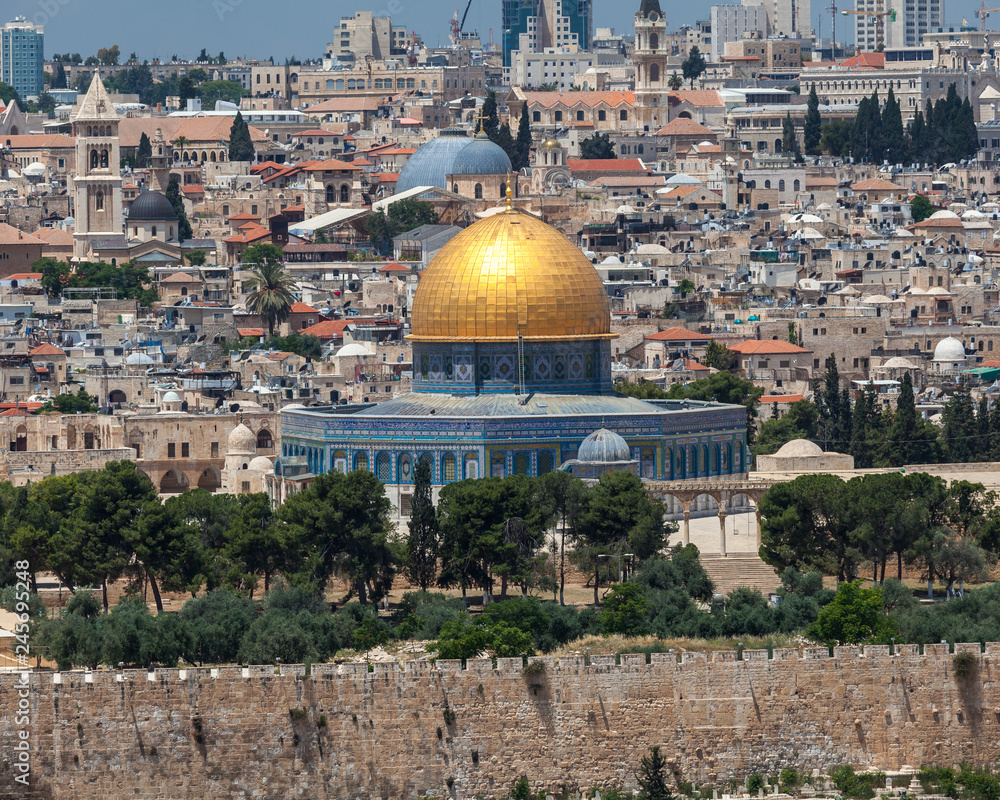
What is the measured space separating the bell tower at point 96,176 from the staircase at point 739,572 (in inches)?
2403

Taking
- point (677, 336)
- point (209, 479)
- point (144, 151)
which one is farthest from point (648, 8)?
point (209, 479)

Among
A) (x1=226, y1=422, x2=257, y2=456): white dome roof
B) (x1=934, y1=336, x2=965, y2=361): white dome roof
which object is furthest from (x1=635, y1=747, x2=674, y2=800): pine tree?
(x1=934, y1=336, x2=965, y2=361): white dome roof

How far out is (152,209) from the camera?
115938 mm

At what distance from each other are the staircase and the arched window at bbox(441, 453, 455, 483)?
21.7 ft

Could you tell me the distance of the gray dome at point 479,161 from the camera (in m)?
122

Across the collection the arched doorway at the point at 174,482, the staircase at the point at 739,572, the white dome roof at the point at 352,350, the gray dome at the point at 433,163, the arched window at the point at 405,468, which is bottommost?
the arched doorway at the point at 174,482

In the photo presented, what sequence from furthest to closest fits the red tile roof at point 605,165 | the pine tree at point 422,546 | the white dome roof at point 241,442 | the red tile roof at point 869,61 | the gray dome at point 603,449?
the red tile roof at point 869,61 < the red tile roof at point 605,165 < the white dome roof at point 241,442 < the gray dome at point 603,449 < the pine tree at point 422,546

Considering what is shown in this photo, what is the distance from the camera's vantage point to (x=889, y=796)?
37.1 m

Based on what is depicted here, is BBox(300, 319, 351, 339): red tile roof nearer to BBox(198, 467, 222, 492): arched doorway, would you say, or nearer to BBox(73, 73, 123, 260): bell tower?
BBox(198, 467, 222, 492): arched doorway

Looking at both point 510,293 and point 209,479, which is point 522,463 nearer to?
point 510,293

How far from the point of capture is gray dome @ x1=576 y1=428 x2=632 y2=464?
5600cm

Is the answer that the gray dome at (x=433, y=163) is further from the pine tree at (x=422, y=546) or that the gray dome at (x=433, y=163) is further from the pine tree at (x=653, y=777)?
the pine tree at (x=653, y=777)

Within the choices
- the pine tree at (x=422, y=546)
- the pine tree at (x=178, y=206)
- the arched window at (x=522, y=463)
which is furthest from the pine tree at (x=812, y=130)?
the pine tree at (x=422, y=546)

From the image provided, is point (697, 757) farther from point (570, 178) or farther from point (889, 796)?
point (570, 178)
